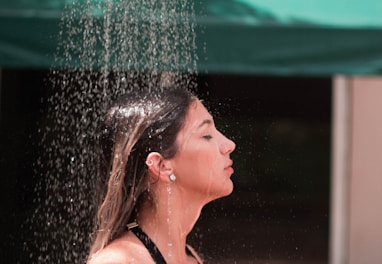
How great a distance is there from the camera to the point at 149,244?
2457 millimetres

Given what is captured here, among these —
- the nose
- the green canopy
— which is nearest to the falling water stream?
the green canopy

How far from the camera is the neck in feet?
8.16

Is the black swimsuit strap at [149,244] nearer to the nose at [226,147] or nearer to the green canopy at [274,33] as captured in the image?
the nose at [226,147]

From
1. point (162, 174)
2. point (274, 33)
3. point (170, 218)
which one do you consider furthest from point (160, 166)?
point (274, 33)

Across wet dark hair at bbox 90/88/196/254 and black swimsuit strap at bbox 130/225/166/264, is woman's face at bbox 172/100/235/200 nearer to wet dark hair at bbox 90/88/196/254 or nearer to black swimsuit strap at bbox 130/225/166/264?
wet dark hair at bbox 90/88/196/254

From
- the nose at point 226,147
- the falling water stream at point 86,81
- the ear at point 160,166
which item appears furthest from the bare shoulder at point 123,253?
the falling water stream at point 86,81

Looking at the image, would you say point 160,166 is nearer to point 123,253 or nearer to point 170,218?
point 170,218

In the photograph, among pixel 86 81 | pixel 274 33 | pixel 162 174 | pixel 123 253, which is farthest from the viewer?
pixel 274 33

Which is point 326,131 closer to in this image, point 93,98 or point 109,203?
point 93,98

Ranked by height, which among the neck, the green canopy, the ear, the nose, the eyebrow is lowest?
the neck

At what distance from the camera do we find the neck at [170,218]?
2488mm

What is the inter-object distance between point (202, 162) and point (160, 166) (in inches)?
4.2

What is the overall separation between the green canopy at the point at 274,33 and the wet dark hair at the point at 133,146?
216 cm

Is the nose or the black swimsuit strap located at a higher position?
the nose
